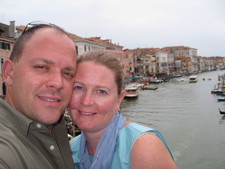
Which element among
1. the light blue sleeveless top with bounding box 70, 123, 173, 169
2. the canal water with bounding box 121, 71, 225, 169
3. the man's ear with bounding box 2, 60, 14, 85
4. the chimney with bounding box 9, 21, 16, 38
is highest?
the chimney with bounding box 9, 21, 16, 38

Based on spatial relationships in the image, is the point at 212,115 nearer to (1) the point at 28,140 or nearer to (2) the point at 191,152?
(2) the point at 191,152

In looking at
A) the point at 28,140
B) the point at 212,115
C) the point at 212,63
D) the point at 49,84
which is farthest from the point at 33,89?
the point at 212,63

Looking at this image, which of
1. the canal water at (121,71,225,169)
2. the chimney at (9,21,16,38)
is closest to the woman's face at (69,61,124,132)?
the canal water at (121,71,225,169)

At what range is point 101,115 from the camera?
132 centimetres

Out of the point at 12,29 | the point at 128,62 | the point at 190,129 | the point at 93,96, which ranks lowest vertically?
the point at 190,129

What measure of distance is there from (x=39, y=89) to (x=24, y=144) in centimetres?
28

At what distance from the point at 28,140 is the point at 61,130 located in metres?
0.37

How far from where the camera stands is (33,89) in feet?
3.62

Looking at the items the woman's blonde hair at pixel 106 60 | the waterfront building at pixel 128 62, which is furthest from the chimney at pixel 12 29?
the waterfront building at pixel 128 62

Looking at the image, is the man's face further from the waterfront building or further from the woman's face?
the waterfront building

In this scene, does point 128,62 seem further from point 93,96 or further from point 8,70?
point 8,70

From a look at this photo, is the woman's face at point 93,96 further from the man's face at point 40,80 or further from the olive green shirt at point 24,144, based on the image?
the olive green shirt at point 24,144

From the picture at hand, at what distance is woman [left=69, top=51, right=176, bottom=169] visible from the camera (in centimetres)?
119

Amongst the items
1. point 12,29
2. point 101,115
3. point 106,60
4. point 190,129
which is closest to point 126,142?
point 101,115
